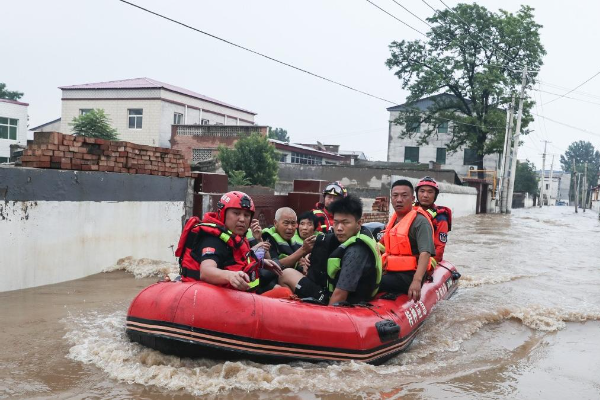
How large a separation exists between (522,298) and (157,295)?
5.98m

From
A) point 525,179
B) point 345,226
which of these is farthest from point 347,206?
point 525,179

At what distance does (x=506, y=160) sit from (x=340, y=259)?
29.7 meters

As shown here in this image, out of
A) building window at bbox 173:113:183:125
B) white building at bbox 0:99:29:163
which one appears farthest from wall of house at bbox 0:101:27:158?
building window at bbox 173:113:183:125

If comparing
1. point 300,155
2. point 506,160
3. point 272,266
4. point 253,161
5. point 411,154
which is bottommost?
point 272,266

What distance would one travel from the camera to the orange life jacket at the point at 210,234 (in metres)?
4.32

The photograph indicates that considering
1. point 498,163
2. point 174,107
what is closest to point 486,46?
point 498,163

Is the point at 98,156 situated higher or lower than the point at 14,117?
lower

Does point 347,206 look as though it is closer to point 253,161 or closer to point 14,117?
point 253,161

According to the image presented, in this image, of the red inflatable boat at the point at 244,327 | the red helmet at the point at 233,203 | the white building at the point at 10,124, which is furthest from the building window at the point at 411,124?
the red helmet at the point at 233,203

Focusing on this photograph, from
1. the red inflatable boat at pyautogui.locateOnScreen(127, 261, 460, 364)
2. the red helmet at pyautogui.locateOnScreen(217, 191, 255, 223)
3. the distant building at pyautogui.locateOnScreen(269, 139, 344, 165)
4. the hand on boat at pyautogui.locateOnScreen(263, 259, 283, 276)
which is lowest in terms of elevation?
the red inflatable boat at pyautogui.locateOnScreen(127, 261, 460, 364)

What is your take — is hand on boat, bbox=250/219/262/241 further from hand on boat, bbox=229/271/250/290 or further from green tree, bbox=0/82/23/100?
green tree, bbox=0/82/23/100

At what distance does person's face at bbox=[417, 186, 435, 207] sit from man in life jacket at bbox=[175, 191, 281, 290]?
2.87 metres

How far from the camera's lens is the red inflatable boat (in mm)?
4113

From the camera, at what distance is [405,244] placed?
5605 millimetres
